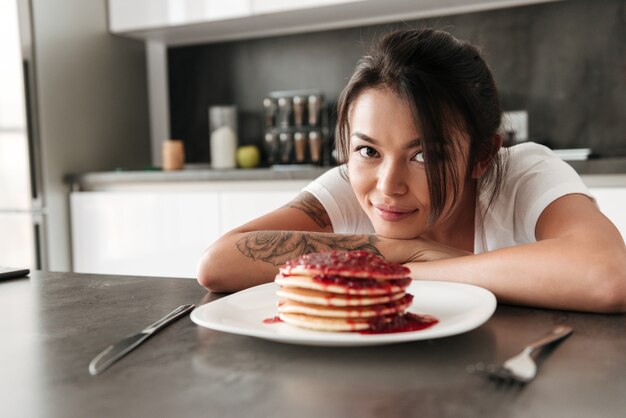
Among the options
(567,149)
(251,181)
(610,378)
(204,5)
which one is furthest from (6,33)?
(610,378)

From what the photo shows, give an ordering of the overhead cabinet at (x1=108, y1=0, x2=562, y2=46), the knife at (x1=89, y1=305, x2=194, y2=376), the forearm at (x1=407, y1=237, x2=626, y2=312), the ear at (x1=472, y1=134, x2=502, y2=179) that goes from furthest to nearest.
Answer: the overhead cabinet at (x1=108, y1=0, x2=562, y2=46), the ear at (x1=472, y1=134, x2=502, y2=179), the forearm at (x1=407, y1=237, x2=626, y2=312), the knife at (x1=89, y1=305, x2=194, y2=376)

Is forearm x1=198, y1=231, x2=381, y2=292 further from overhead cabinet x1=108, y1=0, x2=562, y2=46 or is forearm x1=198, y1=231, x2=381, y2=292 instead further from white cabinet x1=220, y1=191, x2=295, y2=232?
overhead cabinet x1=108, y1=0, x2=562, y2=46

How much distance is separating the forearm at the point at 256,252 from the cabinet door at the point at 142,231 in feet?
5.40

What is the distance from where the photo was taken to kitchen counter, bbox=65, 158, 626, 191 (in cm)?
215

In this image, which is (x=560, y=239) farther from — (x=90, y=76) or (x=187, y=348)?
(x=90, y=76)

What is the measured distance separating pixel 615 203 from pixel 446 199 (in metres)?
1.22

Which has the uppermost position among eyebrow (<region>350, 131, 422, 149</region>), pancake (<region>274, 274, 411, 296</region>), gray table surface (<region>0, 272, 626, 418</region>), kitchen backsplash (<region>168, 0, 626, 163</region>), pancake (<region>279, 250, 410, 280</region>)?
kitchen backsplash (<region>168, 0, 626, 163</region>)

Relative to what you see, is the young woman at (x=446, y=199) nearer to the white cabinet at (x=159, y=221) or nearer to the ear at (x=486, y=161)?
the ear at (x=486, y=161)

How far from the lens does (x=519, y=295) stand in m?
0.86

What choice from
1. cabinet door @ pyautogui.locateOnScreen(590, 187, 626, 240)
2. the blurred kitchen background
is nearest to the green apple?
the blurred kitchen background

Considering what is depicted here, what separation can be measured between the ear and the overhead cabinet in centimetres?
160

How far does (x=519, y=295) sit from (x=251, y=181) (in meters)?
1.92

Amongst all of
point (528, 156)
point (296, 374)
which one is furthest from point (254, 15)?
point (296, 374)

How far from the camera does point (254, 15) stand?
2939 millimetres
